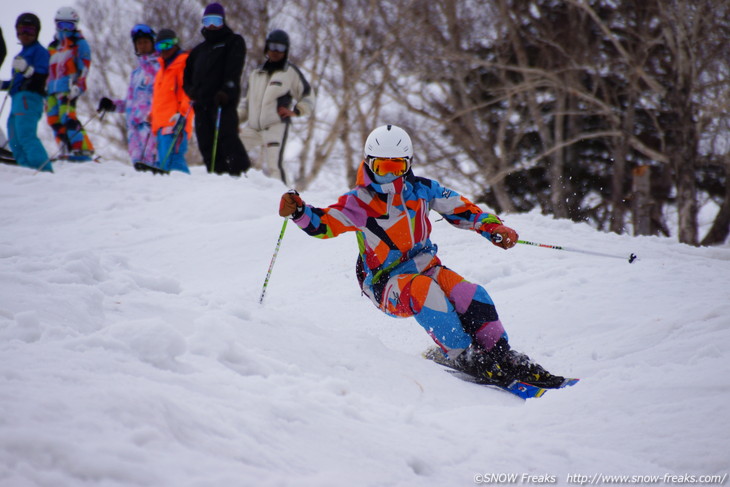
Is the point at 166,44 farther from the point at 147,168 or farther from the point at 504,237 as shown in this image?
the point at 504,237

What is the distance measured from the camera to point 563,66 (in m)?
13.6

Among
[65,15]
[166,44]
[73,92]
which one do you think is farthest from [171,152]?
[65,15]

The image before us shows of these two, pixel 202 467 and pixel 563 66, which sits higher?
pixel 563 66

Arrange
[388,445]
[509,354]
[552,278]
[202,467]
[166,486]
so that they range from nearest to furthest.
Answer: [166,486] → [202,467] → [388,445] → [509,354] → [552,278]

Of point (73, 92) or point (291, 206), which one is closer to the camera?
point (291, 206)

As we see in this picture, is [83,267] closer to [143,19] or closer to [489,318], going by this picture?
[489,318]

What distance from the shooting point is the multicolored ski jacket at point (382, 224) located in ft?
12.4

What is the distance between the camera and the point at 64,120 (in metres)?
8.63

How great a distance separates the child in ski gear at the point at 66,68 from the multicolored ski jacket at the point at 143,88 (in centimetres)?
63

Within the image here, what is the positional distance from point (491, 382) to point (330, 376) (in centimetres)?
106

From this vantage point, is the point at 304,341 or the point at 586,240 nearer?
the point at 304,341

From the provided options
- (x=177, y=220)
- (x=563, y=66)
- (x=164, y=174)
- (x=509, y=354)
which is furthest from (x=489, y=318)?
(x=563, y=66)

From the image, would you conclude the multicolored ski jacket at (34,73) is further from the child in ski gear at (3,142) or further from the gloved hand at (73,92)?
the gloved hand at (73,92)

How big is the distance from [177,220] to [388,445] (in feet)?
15.8
